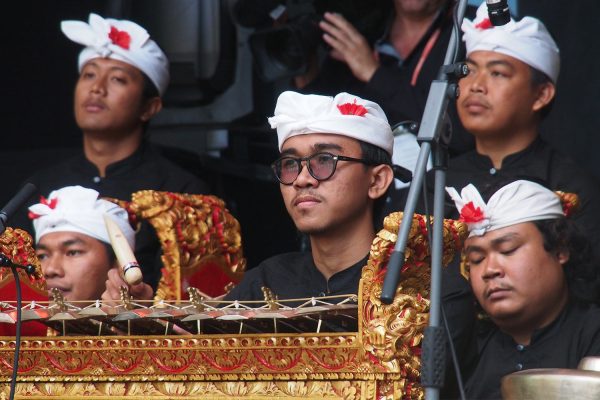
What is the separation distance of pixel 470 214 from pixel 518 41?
1.09 metres

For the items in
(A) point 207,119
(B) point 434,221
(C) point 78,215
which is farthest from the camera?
(A) point 207,119

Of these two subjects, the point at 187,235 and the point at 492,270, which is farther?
the point at 187,235

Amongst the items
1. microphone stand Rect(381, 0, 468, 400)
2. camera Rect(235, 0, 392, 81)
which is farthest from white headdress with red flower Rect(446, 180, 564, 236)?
camera Rect(235, 0, 392, 81)

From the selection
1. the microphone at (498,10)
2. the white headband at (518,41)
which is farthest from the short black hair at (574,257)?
the microphone at (498,10)

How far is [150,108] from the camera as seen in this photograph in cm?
654

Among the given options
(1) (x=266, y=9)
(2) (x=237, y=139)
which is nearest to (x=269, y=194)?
(2) (x=237, y=139)

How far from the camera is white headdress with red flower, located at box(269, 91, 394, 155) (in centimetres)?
463

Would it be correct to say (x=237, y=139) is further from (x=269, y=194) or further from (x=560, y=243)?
(x=560, y=243)

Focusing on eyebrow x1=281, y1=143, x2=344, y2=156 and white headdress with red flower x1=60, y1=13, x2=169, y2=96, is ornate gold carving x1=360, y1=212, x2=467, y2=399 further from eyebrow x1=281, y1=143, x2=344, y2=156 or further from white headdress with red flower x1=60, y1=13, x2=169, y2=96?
white headdress with red flower x1=60, y1=13, x2=169, y2=96

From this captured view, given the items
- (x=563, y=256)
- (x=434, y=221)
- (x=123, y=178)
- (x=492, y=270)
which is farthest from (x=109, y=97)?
(x=434, y=221)

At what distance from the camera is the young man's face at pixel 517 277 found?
4.83 metres

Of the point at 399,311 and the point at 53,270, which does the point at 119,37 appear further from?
the point at 399,311

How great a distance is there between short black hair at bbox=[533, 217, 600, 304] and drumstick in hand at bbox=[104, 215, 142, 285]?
4.56 ft

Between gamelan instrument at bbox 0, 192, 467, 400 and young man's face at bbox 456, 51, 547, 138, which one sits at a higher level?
young man's face at bbox 456, 51, 547, 138
